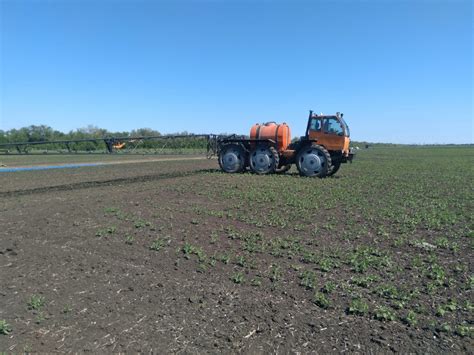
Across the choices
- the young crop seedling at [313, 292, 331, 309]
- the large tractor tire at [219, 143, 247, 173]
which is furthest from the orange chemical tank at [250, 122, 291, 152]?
the young crop seedling at [313, 292, 331, 309]

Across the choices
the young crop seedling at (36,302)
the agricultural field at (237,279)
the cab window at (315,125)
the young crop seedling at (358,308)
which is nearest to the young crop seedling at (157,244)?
the agricultural field at (237,279)

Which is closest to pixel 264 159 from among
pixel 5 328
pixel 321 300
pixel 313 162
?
pixel 313 162

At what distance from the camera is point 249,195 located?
11.8 meters

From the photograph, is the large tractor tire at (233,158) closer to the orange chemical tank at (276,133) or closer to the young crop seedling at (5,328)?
the orange chemical tank at (276,133)

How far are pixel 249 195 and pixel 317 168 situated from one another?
6.94 m

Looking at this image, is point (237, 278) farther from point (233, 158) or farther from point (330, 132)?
point (233, 158)

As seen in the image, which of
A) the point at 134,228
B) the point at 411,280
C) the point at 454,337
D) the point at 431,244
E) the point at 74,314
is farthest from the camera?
the point at 134,228

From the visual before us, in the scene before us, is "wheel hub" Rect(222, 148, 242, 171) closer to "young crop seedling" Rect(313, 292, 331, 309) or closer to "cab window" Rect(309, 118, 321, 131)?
"cab window" Rect(309, 118, 321, 131)

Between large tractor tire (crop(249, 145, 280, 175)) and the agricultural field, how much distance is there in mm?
9085

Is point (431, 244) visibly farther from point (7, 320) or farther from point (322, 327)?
point (7, 320)

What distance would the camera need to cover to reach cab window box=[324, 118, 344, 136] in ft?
57.4

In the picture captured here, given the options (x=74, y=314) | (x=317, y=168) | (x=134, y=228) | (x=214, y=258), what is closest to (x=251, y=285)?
(x=214, y=258)

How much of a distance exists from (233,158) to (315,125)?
4731 mm

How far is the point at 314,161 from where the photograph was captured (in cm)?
1778
